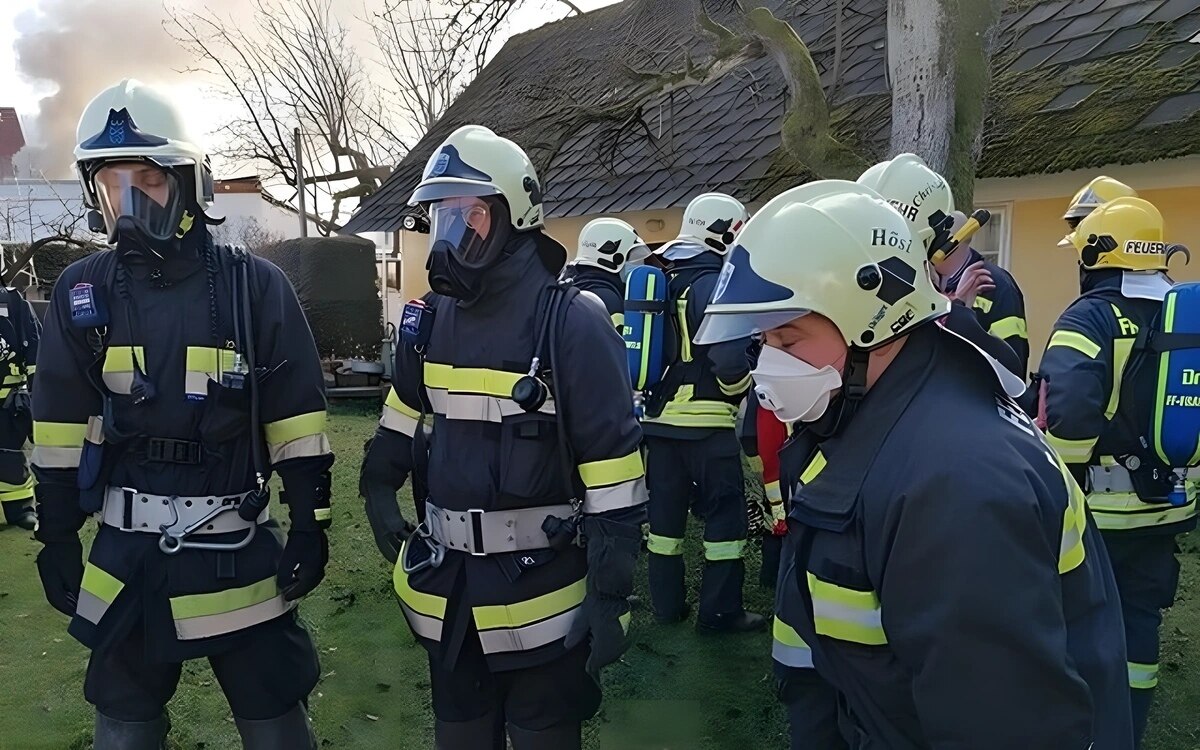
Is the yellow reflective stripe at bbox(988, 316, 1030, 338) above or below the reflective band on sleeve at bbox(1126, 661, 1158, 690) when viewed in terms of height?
above

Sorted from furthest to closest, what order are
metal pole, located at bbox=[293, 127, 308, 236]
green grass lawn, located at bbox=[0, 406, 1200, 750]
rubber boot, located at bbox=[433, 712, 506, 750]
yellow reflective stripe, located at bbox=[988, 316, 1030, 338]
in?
metal pole, located at bbox=[293, 127, 308, 236]
yellow reflective stripe, located at bbox=[988, 316, 1030, 338]
green grass lawn, located at bbox=[0, 406, 1200, 750]
rubber boot, located at bbox=[433, 712, 506, 750]

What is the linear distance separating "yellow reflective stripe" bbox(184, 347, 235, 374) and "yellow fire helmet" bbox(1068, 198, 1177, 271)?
11.3ft

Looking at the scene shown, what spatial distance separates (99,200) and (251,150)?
2423 cm

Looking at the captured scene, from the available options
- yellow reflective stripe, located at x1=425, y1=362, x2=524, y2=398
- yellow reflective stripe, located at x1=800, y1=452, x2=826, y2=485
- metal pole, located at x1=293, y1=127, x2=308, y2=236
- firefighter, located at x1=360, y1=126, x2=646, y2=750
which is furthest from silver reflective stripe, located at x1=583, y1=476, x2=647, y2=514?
metal pole, located at x1=293, y1=127, x2=308, y2=236

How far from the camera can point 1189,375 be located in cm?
323

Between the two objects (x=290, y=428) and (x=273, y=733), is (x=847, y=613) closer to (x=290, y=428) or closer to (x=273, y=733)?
(x=290, y=428)

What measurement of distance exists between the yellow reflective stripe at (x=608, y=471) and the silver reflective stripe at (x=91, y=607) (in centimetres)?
164

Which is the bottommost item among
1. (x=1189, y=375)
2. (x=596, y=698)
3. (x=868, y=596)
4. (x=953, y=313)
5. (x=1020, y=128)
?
(x=596, y=698)

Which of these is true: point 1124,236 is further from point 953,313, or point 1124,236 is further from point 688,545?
point 688,545

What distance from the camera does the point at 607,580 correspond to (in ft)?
8.65

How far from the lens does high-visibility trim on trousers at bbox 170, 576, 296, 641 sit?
2785mm

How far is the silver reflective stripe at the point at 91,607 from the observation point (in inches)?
110

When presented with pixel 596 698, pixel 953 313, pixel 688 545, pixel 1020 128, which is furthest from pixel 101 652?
pixel 1020 128

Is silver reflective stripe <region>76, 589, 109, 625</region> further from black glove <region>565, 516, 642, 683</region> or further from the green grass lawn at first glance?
black glove <region>565, 516, 642, 683</region>
